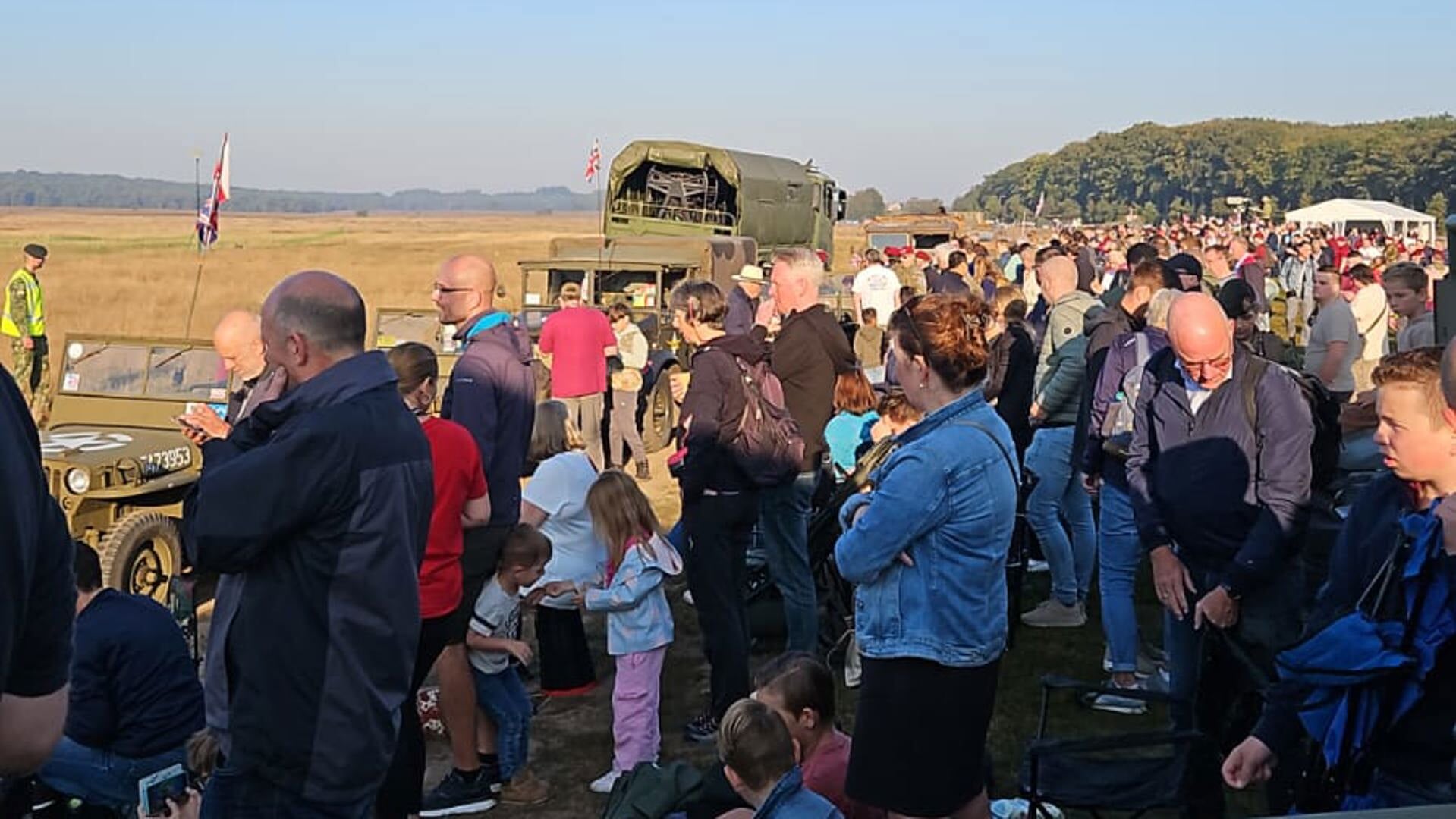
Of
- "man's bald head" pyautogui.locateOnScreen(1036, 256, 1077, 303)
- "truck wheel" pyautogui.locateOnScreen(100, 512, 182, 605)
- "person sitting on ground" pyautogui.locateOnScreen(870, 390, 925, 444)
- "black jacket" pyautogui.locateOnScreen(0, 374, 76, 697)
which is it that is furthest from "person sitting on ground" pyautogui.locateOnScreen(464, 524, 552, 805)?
"man's bald head" pyautogui.locateOnScreen(1036, 256, 1077, 303)

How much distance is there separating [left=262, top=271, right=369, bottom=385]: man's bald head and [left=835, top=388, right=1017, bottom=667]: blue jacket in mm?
1321

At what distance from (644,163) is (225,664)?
1739 centimetres

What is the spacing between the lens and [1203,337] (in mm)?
4312

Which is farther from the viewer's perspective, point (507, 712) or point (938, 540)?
point (507, 712)

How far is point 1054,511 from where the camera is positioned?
7.06 m

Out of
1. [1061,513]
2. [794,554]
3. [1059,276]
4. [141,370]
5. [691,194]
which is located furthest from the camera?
[691,194]

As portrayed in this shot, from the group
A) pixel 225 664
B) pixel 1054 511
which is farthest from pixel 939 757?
pixel 1054 511

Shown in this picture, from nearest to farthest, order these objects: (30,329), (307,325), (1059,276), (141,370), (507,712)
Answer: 1. (307,325)
2. (507,712)
3. (1059,276)
4. (141,370)
5. (30,329)

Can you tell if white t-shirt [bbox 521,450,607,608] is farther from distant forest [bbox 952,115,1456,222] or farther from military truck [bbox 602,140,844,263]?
distant forest [bbox 952,115,1456,222]

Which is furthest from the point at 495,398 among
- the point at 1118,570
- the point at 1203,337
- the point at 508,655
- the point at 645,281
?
the point at 645,281

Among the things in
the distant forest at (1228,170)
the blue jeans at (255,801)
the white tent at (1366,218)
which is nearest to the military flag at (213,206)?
the blue jeans at (255,801)

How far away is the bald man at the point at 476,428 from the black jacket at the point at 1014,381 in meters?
3.23

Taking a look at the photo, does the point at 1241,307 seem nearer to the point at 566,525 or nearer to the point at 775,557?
the point at 775,557

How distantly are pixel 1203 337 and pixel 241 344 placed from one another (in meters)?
3.43
